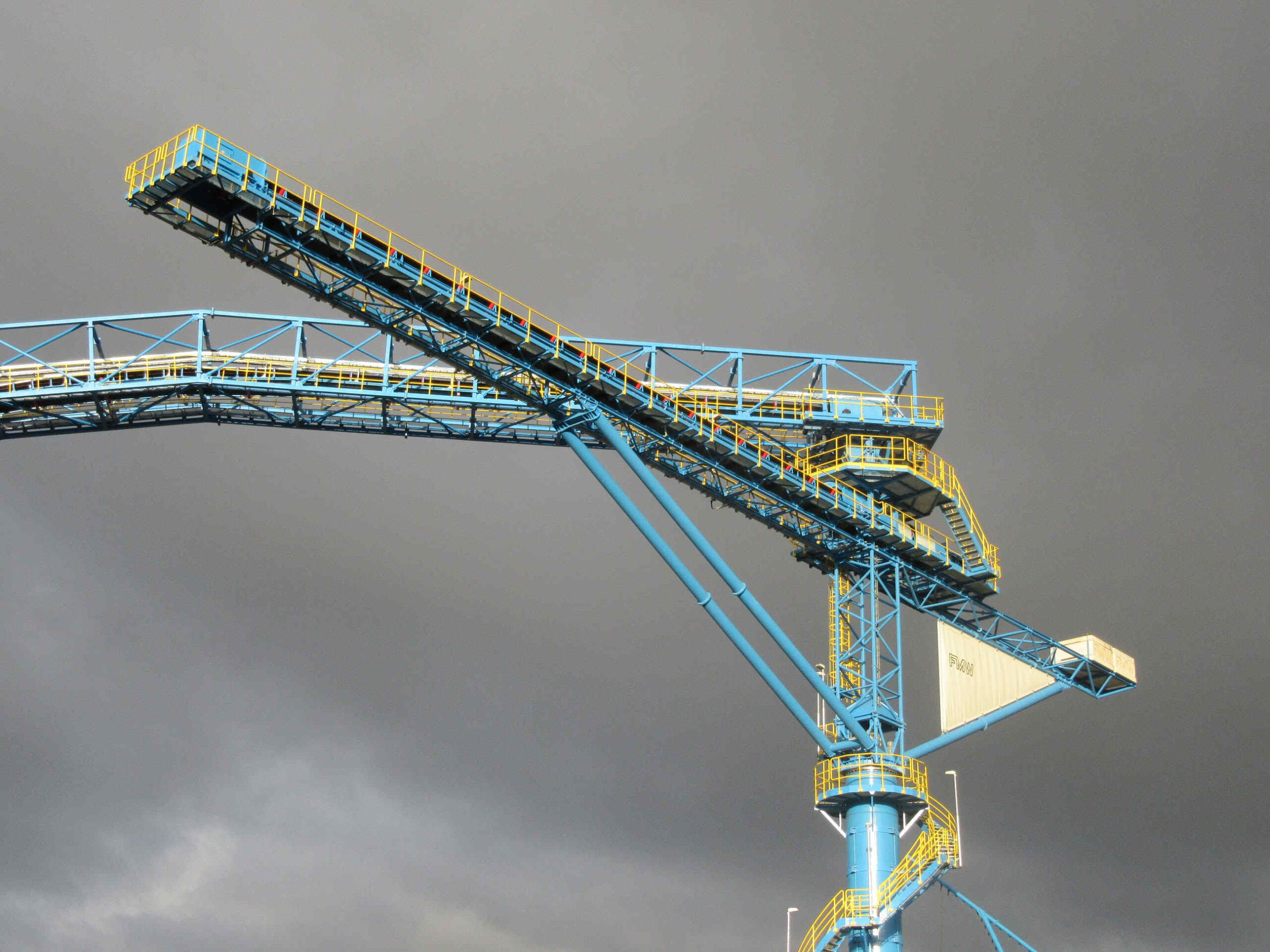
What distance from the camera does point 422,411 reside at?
53656mm

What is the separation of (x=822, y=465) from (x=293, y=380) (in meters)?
19.8

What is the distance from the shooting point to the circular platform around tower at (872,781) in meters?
52.7

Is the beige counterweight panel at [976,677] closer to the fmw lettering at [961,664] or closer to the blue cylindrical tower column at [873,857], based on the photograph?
the fmw lettering at [961,664]

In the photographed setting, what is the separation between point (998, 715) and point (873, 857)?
9.61 m

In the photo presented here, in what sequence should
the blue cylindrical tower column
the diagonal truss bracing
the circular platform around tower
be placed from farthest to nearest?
the circular platform around tower
the blue cylindrical tower column
the diagonal truss bracing

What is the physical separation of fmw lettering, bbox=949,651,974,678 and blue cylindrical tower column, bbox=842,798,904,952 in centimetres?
738

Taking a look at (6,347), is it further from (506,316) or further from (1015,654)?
(1015,654)

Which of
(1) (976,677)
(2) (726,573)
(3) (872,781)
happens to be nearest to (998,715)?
(1) (976,677)

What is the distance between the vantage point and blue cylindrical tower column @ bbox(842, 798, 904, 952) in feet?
168

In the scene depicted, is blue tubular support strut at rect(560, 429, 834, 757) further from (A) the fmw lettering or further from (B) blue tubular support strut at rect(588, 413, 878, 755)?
(A) the fmw lettering

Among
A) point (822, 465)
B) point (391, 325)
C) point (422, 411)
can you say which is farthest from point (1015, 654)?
point (391, 325)

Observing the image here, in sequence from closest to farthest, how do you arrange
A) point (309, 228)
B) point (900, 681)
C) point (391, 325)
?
point (309, 228)
point (391, 325)
point (900, 681)

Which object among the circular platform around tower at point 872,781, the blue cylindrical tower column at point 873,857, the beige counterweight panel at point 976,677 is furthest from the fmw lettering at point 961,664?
the blue cylindrical tower column at point 873,857

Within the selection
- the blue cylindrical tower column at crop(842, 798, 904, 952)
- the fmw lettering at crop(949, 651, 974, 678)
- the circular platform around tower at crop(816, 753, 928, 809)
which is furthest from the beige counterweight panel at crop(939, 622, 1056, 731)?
the blue cylindrical tower column at crop(842, 798, 904, 952)
